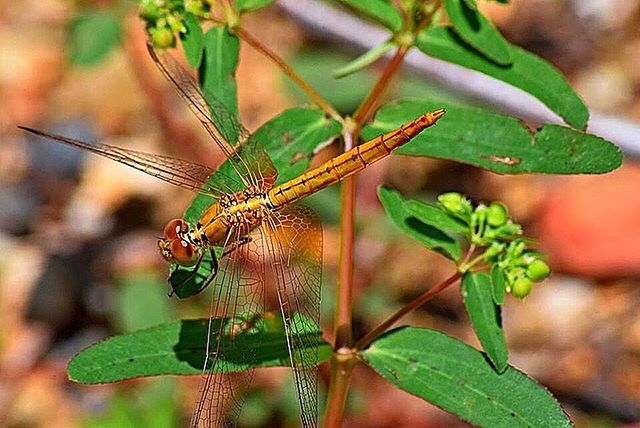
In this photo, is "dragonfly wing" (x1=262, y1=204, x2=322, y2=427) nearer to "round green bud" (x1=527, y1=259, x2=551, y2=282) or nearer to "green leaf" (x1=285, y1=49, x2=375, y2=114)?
"round green bud" (x1=527, y1=259, x2=551, y2=282)

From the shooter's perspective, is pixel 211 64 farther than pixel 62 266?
No

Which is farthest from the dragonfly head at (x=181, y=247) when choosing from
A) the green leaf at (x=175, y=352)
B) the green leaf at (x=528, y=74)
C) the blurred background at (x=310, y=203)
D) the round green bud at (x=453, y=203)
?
the blurred background at (x=310, y=203)

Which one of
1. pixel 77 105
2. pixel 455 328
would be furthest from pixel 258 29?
pixel 455 328

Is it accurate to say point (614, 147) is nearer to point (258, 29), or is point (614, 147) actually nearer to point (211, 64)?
point (211, 64)

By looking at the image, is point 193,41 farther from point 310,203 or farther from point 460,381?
point 310,203

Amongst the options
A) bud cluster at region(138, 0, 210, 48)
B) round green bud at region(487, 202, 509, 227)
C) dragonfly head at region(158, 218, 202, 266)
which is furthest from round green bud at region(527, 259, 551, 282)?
bud cluster at region(138, 0, 210, 48)

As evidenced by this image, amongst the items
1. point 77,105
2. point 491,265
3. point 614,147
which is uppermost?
point 77,105

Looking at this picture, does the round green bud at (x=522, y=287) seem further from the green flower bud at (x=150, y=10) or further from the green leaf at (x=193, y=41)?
the green flower bud at (x=150, y=10)
